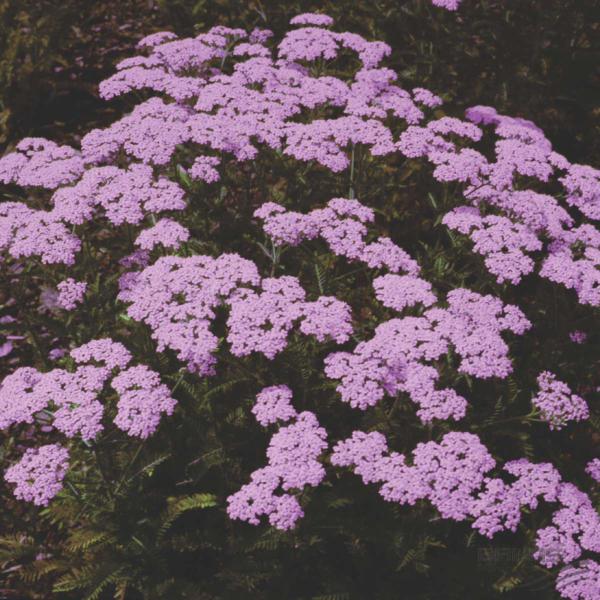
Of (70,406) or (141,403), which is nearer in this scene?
(141,403)

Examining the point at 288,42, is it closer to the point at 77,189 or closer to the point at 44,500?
the point at 77,189

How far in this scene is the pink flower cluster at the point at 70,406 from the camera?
3.51 m

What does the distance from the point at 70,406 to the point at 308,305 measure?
1.68m

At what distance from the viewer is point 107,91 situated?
5902 millimetres

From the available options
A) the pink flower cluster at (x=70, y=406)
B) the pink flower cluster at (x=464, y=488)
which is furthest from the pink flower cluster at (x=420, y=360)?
the pink flower cluster at (x=70, y=406)

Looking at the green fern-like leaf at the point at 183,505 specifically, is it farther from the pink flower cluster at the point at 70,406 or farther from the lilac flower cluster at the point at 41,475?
the lilac flower cluster at the point at 41,475

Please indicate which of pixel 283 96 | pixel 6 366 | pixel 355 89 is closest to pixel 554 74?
pixel 355 89

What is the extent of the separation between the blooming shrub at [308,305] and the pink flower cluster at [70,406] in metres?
0.02

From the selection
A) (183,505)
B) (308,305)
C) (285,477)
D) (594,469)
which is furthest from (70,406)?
(594,469)

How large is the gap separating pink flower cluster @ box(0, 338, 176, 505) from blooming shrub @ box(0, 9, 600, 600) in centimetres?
2

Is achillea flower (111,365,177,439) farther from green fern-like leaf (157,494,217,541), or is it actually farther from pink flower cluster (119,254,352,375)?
green fern-like leaf (157,494,217,541)

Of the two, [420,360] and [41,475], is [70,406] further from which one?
[420,360]

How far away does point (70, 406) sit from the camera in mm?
3787

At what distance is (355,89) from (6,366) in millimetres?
4357
